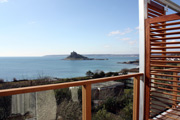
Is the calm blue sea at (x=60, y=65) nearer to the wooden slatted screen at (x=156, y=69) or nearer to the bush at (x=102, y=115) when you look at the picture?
the wooden slatted screen at (x=156, y=69)

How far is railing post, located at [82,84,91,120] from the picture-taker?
1.83m

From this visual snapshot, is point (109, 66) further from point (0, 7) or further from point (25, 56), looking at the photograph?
point (0, 7)

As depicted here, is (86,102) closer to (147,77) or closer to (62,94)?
(62,94)

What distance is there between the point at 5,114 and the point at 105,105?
134cm

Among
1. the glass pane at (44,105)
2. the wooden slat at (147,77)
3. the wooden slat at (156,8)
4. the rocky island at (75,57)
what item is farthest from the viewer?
the rocky island at (75,57)

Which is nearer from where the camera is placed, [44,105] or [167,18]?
[44,105]

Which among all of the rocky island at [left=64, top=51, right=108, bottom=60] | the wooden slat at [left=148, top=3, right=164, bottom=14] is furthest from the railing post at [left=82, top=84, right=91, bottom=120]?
the rocky island at [left=64, top=51, right=108, bottom=60]

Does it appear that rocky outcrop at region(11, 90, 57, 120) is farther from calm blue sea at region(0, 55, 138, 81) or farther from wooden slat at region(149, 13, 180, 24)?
calm blue sea at region(0, 55, 138, 81)

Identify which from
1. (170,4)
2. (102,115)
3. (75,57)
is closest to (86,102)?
(102,115)

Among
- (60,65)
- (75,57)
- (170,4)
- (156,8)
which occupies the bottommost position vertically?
(60,65)

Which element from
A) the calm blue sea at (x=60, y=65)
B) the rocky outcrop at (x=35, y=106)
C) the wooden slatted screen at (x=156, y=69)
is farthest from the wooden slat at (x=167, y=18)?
the calm blue sea at (x=60, y=65)

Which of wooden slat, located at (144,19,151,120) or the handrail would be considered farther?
wooden slat, located at (144,19,151,120)

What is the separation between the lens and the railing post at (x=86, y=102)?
1833mm

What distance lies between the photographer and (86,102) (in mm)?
1840
